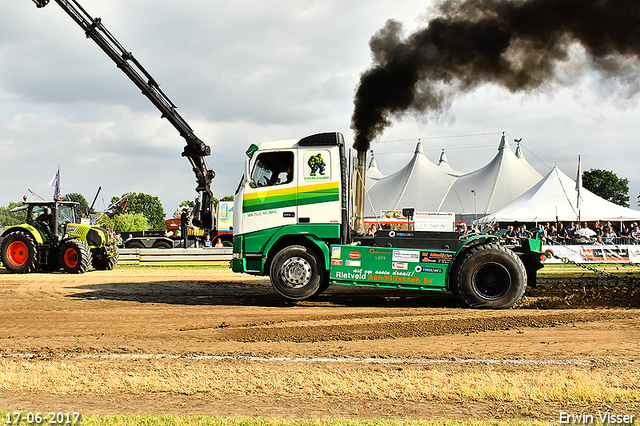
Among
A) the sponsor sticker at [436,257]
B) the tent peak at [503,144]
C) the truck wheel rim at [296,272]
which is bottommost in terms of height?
the truck wheel rim at [296,272]

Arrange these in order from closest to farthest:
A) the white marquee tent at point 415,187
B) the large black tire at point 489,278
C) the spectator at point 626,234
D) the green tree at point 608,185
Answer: the large black tire at point 489,278
the spectator at point 626,234
the white marquee tent at point 415,187
the green tree at point 608,185

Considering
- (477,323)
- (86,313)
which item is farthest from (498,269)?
(86,313)

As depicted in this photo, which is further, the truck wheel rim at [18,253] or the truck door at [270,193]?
the truck wheel rim at [18,253]

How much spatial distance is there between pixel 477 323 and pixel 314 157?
420cm

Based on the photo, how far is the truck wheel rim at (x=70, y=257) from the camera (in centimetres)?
1642

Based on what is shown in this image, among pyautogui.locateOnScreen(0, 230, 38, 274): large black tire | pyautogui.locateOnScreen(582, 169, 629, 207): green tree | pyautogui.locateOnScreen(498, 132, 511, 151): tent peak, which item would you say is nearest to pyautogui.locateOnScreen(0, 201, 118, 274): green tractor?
pyautogui.locateOnScreen(0, 230, 38, 274): large black tire

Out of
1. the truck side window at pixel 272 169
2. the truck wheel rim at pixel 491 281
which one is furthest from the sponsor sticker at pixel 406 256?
the truck side window at pixel 272 169

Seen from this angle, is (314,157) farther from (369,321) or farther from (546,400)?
(546,400)

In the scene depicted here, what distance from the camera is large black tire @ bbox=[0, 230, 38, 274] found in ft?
54.1

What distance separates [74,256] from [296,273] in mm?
10572

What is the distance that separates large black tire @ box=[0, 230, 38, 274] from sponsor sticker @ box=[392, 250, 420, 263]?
527 inches

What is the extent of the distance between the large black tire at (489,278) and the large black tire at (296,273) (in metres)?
2.54

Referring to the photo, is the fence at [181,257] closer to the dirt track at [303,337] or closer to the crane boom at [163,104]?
the crane boom at [163,104]

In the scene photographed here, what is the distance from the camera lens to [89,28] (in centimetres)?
1530
